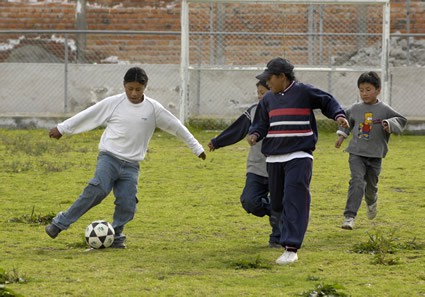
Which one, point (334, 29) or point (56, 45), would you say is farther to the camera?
point (56, 45)

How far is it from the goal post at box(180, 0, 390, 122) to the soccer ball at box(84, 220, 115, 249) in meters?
10.3

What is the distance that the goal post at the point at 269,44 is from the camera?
1877 cm

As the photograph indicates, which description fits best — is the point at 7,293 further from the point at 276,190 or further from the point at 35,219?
the point at 35,219

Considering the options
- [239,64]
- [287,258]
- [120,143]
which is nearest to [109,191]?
[120,143]

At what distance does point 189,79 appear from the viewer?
711 inches

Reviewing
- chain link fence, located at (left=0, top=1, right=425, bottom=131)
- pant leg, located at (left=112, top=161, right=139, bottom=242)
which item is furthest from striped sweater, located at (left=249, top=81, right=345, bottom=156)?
chain link fence, located at (left=0, top=1, right=425, bottom=131)

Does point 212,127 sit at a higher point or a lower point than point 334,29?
lower

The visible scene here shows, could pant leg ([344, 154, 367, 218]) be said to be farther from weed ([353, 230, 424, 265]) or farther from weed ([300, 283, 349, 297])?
weed ([300, 283, 349, 297])

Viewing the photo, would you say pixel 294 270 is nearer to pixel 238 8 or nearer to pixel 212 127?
pixel 212 127

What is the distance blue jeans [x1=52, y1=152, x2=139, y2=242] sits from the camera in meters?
7.80

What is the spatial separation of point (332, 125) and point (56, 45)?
23.1ft

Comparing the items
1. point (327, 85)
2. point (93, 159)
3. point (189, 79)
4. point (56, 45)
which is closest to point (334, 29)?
point (327, 85)

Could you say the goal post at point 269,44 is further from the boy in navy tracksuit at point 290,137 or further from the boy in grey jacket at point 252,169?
the boy in navy tracksuit at point 290,137

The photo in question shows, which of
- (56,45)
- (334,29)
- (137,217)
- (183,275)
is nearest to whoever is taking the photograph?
(183,275)
